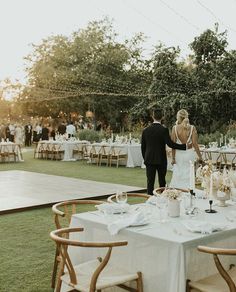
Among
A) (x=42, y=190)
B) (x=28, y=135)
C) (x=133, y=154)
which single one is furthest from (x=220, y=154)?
(x=28, y=135)

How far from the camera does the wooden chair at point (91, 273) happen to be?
321cm

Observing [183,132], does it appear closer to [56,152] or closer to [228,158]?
[228,158]

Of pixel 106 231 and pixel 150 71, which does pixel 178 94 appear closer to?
pixel 150 71

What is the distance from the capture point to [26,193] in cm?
954

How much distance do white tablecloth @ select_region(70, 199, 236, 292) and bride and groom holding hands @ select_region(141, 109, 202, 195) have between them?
348 centimetres

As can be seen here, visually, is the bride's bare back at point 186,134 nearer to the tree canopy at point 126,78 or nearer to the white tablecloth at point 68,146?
the white tablecloth at point 68,146

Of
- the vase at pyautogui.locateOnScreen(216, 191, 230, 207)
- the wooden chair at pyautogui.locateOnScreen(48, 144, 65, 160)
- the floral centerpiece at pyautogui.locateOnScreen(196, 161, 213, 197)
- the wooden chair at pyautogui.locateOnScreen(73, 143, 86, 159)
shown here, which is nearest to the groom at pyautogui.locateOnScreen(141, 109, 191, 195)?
the floral centerpiece at pyautogui.locateOnScreen(196, 161, 213, 197)

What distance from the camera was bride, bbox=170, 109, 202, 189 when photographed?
791 cm

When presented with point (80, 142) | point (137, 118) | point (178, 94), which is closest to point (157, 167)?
point (80, 142)

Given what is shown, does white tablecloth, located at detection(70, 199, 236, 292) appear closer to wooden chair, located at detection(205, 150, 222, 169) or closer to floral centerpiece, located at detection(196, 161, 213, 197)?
floral centerpiece, located at detection(196, 161, 213, 197)

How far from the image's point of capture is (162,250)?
10.9 ft

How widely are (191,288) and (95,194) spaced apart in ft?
20.1

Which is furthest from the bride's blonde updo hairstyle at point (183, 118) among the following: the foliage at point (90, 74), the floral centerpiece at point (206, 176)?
the foliage at point (90, 74)

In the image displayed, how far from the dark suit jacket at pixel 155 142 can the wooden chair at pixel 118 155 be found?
7.96m
